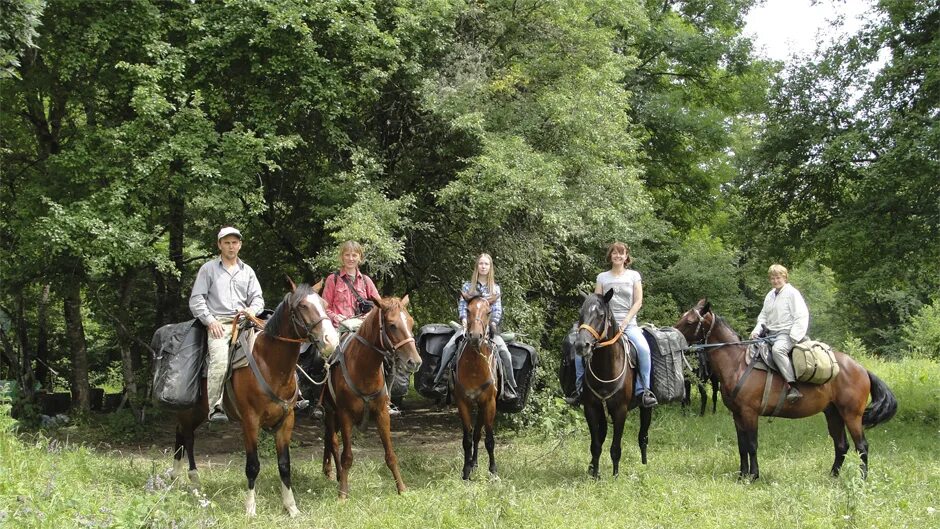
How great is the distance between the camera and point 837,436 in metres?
8.63

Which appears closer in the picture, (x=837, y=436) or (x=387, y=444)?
(x=387, y=444)

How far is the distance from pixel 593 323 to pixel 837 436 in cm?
347

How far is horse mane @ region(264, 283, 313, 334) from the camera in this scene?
6572 millimetres

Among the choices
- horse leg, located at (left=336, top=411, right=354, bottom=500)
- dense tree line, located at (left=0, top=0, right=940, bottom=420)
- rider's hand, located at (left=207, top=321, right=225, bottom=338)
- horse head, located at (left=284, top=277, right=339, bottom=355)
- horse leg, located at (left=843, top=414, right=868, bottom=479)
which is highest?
dense tree line, located at (left=0, top=0, right=940, bottom=420)

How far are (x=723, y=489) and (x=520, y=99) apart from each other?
308 inches

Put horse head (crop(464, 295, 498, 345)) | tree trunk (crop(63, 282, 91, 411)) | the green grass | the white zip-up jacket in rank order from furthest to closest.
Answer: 1. tree trunk (crop(63, 282, 91, 411))
2. the white zip-up jacket
3. horse head (crop(464, 295, 498, 345))
4. the green grass

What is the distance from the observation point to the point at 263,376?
273 inches

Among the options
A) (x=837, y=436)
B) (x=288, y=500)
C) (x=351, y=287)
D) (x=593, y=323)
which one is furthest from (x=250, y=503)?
(x=837, y=436)

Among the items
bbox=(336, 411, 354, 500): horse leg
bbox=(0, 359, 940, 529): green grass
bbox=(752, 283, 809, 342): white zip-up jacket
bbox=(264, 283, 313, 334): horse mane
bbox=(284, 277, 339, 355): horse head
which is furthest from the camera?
bbox=(752, 283, 809, 342): white zip-up jacket

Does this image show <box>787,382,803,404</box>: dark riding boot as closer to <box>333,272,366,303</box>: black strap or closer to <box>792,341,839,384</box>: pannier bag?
<box>792,341,839,384</box>: pannier bag

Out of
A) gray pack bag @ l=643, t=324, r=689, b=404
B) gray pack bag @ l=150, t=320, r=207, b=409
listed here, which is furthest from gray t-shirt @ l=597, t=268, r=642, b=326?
gray pack bag @ l=150, t=320, r=207, b=409

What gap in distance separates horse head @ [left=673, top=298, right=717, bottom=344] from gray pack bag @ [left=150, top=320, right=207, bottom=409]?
5628 millimetres

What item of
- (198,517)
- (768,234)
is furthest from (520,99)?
(198,517)

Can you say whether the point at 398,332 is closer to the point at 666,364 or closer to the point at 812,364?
the point at 666,364
